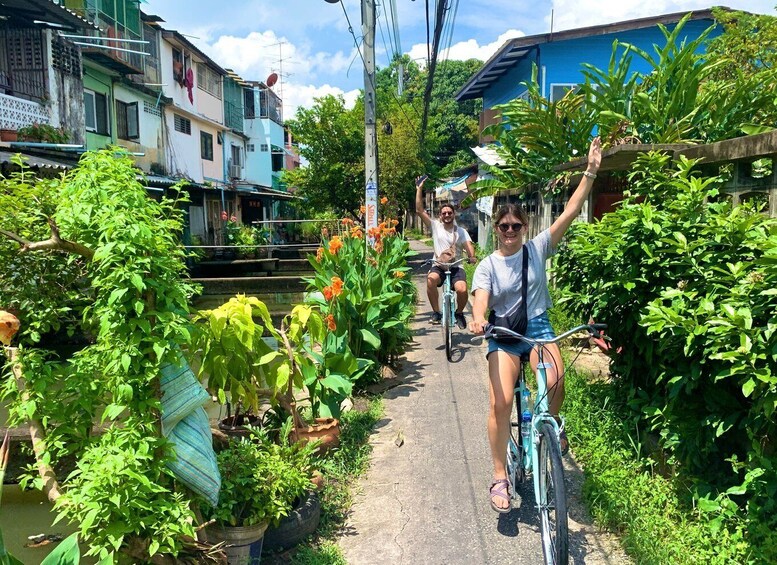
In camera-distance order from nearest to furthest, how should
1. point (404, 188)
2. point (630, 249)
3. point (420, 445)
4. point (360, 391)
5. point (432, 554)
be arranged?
point (432, 554), point (630, 249), point (420, 445), point (360, 391), point (404, 188)

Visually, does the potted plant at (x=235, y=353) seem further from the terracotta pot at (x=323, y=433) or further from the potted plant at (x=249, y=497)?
the potted plant at (x=249, y=497)

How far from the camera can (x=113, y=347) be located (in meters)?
2.56

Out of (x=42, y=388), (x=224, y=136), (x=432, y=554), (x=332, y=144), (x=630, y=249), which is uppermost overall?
(x=224, y=136)

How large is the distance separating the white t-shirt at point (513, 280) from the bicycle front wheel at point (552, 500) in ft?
2.96

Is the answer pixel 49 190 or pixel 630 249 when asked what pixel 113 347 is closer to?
pixel 49 190

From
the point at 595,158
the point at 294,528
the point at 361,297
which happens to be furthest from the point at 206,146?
the point at 294,528

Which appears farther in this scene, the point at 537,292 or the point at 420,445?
the point at 420,445

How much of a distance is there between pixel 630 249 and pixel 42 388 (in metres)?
3.38

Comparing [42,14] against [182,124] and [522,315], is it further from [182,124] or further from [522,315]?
[522,315]

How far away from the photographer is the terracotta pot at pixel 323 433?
4.42 meters

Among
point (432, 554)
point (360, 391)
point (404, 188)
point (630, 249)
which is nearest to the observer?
point (432, 554)

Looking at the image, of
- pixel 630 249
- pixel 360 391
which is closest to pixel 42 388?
pixel 630 249

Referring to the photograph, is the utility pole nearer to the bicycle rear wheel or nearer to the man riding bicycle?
the man riding bicycle

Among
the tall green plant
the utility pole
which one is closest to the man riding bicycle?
the utility pole
